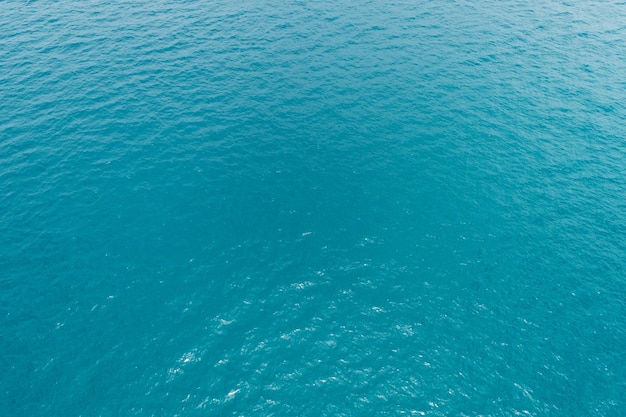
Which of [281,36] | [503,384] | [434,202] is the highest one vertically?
[281,36]

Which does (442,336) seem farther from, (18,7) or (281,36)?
(18,7)

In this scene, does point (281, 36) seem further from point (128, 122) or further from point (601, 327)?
point (601, 327)

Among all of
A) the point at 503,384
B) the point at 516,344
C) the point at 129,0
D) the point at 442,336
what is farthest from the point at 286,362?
the point at 129,0

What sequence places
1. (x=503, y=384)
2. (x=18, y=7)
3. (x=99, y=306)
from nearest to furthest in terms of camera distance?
(x=503, y=384) < (x=99, y=306) < (x=18, y=7)

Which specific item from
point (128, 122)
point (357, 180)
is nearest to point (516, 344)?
point (357, 180)

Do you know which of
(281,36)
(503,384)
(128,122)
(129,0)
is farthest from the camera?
(129,0)

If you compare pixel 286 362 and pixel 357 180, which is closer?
pixel 286 362

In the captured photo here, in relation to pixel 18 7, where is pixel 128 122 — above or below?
below
